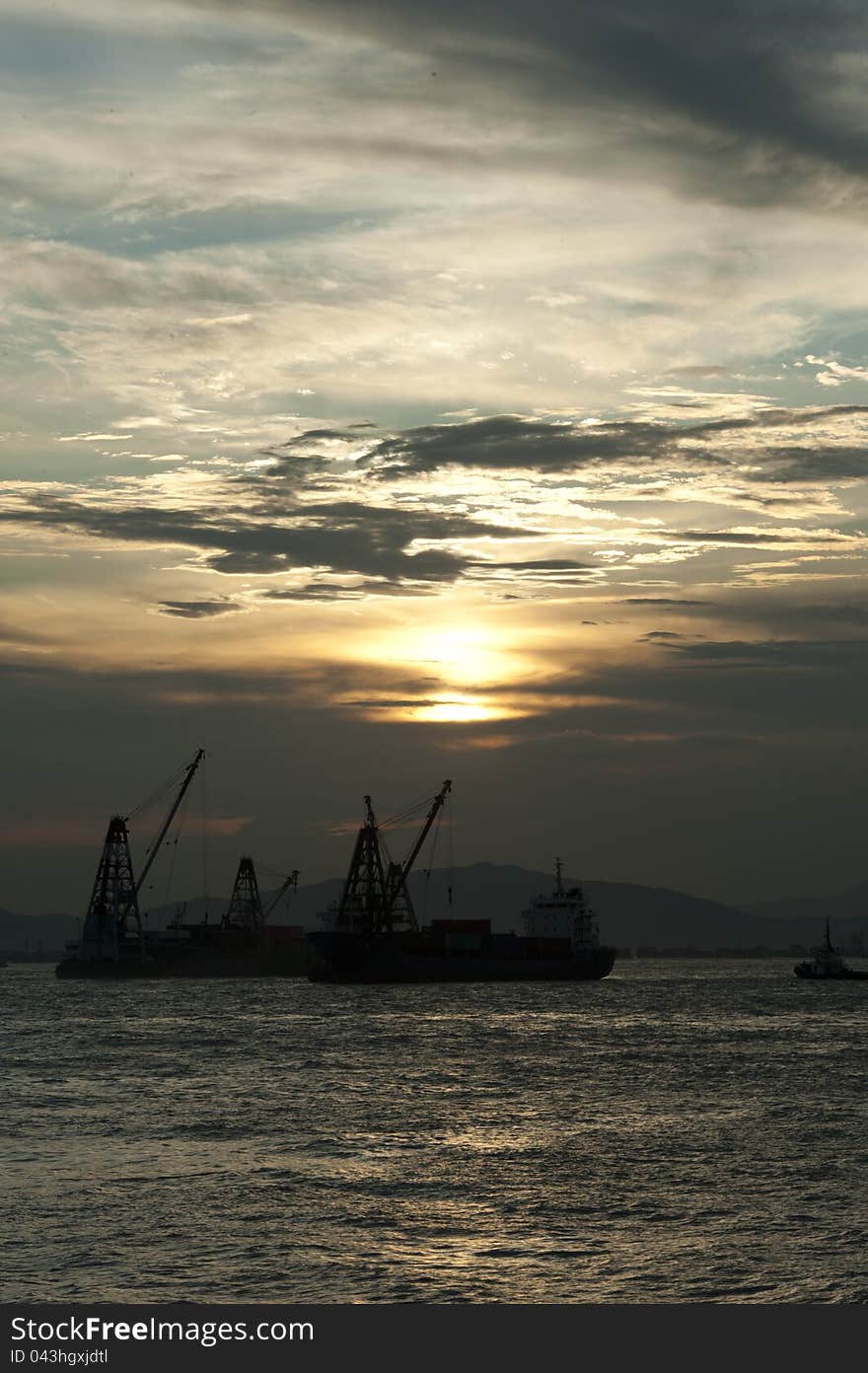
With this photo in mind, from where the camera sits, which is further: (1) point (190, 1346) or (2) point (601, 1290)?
(2) point (601, 1290)

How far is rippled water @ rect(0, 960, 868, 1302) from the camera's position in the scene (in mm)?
27031

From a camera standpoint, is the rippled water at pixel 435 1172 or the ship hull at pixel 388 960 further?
the ship hull at pixel 388 960

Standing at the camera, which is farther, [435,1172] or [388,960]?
[388,960]

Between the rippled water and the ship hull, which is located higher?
the rippled water

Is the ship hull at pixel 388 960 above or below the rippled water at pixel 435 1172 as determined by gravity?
below

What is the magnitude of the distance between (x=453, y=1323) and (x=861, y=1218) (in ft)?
48.3

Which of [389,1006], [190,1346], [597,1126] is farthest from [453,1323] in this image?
[389,1006]

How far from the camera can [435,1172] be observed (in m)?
38.7

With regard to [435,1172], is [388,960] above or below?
below

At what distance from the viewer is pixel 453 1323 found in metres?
21.2

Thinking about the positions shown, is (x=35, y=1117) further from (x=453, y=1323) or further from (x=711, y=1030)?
(x=711, y=1030)

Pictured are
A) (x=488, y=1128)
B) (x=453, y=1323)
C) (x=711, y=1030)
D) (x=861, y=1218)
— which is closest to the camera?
(x=453, y=1323)

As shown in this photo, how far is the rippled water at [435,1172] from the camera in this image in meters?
27.0

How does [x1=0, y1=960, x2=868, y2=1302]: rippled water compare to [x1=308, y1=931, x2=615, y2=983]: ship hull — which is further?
[x1=308, y1=931, x2=615, y2=983]: ship hull
